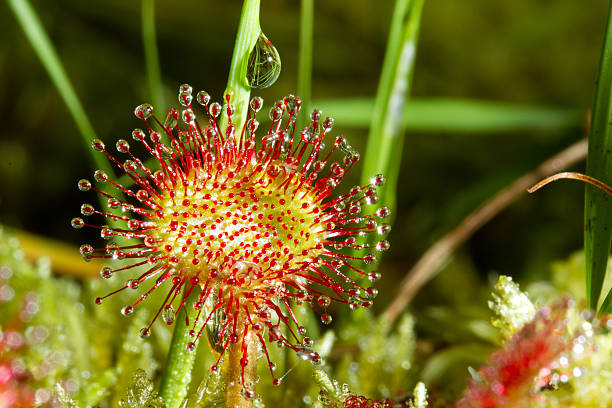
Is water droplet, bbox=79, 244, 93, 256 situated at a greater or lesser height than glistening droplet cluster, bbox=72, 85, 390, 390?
lesser

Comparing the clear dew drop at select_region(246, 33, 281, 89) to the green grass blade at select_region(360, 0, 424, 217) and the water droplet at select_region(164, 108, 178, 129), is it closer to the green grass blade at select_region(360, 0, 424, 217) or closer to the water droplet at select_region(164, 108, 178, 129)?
the water droplet at select_region(164, 108, 178, 129)

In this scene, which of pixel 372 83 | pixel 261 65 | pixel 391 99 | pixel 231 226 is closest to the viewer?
pixel 231 226

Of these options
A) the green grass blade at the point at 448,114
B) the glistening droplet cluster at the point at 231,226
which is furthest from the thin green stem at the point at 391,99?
the glistening droplet cluster at the point at 231,226

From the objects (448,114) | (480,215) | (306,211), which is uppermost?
(448,114)

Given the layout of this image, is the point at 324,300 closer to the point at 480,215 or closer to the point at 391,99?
the point at 391,99

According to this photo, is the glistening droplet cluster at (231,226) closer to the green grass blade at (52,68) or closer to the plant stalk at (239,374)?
the plant stalk at (239,374)

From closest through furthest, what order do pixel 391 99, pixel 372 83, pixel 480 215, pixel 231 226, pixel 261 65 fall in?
1. pixel 231 226
2. pixel 261 65
3. pixel 391 99
4. pixel 480 215
5. pixel 372 83

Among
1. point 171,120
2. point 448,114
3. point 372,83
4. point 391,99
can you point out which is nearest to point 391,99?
point 391,99

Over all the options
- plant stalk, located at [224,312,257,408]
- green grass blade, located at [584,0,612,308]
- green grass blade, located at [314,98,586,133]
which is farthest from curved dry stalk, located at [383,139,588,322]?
plant stalk, located at [224,312,257,408]

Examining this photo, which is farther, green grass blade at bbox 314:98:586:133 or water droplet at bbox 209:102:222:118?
green grass blade at bbox 314:98:586:133
